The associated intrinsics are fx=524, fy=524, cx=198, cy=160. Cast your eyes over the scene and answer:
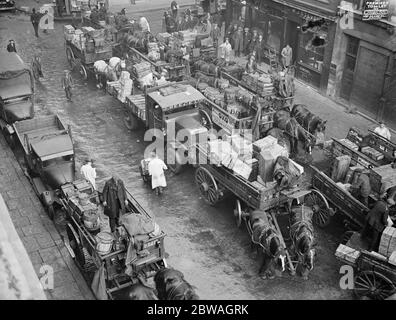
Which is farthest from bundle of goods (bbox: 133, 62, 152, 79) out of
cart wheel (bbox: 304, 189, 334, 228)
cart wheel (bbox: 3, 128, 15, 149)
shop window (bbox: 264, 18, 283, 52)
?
cart wheel (bbox: 304, 189, 334, 228)

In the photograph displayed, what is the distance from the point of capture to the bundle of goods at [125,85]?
77.6ft

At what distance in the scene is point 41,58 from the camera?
31406mm

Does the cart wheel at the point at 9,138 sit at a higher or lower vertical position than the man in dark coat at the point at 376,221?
lower

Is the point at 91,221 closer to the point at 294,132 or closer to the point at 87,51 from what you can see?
the point at 294,132

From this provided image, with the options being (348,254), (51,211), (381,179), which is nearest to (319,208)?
(381,179)

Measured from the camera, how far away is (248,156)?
17.2 m

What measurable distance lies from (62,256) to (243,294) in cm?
567

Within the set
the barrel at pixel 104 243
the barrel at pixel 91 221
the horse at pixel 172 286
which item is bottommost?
the horse at pixel 172 286

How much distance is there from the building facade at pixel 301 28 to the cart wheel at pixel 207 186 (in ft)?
35.9

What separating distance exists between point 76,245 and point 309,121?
10.6m

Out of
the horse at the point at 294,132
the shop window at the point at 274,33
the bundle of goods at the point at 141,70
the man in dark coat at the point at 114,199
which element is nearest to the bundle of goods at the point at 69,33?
the bundle of goods at the point at 141,70

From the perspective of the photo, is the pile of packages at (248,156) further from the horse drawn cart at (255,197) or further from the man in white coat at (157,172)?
the man in white coat at (157,172)

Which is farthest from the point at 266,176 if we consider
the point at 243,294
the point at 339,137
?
the point at 339,137

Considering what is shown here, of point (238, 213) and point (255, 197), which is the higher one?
point (255, 197)
